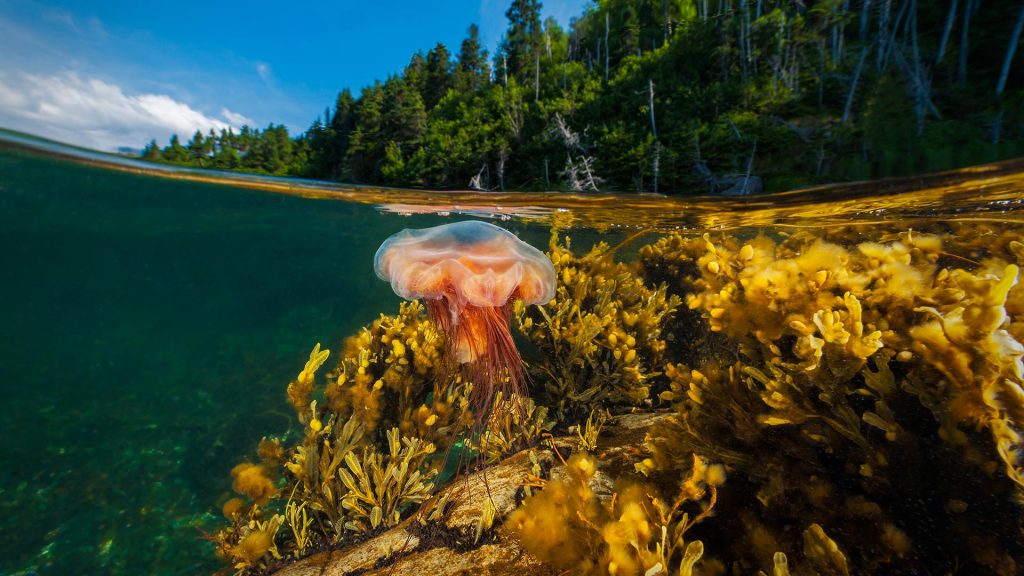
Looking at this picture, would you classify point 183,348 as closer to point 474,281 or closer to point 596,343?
Answer: point 596,343

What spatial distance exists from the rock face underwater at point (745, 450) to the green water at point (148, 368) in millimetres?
3530

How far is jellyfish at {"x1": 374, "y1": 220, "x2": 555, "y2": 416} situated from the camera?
2.45 m

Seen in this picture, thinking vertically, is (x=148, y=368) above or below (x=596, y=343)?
below

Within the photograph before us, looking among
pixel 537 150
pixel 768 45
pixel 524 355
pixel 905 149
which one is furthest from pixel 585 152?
pixel 524 355

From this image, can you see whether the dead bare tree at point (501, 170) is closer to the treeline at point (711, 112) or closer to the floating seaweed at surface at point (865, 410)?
the treeline at point (711, 112)

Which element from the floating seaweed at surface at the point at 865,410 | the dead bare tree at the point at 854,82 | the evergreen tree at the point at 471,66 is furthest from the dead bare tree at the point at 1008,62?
the evergreen tree at the point at 471,66

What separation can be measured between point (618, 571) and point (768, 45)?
27.0 meters

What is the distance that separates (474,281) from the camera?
2.42 m

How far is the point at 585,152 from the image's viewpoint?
765 inches

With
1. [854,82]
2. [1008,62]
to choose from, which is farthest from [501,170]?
[1008,62]

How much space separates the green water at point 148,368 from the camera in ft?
19.0

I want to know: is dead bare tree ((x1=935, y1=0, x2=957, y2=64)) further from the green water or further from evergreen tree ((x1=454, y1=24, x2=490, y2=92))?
evergreen tree ((x1=454, y1=24, x2=490, y2=92))

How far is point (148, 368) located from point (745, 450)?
29.7 m

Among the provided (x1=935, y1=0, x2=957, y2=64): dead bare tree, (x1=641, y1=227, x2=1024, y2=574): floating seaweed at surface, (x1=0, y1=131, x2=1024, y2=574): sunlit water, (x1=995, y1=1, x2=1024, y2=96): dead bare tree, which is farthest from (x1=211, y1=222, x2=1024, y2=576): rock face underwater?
(x1=935, y1=0, x2=957, y2=64): dead bare tree
